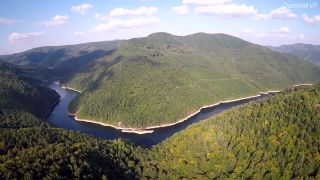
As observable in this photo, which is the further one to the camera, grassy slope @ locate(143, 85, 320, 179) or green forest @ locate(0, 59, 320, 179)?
grassy slope @ locate(143, 85, 320, 179)

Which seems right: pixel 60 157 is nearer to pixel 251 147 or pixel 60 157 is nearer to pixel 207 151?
pixel 207 151

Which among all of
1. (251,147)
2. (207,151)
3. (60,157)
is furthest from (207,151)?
(60,157)

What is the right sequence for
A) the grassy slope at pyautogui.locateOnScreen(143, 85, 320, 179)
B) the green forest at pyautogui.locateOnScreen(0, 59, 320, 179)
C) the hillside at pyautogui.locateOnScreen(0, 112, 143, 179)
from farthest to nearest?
the grassy slope at pyautogui.locateOnScreen(143, 85, 320, 179) < the green forest at pyautogui.locateOnScreen(0, 59, 320, 179) < the hillside at pyautogui.locateOnScreen(0, 112, 143, 179)

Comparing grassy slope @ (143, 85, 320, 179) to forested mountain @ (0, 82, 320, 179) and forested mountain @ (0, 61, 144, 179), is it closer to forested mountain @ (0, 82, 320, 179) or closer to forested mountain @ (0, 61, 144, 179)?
forested mountain @ (0, 82, 320, 179)

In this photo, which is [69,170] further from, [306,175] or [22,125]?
[22,125]

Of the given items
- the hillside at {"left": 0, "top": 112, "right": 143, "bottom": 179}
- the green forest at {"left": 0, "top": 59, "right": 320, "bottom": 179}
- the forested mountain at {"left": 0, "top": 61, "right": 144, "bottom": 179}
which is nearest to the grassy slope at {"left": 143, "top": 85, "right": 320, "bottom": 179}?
the green forest at {"left": 0, "top": 59, "right": 320, "bottom": 179}

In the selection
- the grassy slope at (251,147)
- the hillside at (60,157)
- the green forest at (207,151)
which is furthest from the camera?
the grassy slope at (251,147)

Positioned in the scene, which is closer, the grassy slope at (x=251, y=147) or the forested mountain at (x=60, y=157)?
the forested mountain at (x=60, y=157)

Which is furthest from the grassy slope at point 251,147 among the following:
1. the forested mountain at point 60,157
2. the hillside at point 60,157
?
the forested mountain at point 60,157

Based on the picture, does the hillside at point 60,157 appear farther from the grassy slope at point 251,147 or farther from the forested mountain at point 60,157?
the grassy slope at point 251,147

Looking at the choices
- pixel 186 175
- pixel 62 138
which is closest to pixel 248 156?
pixel 186 175
